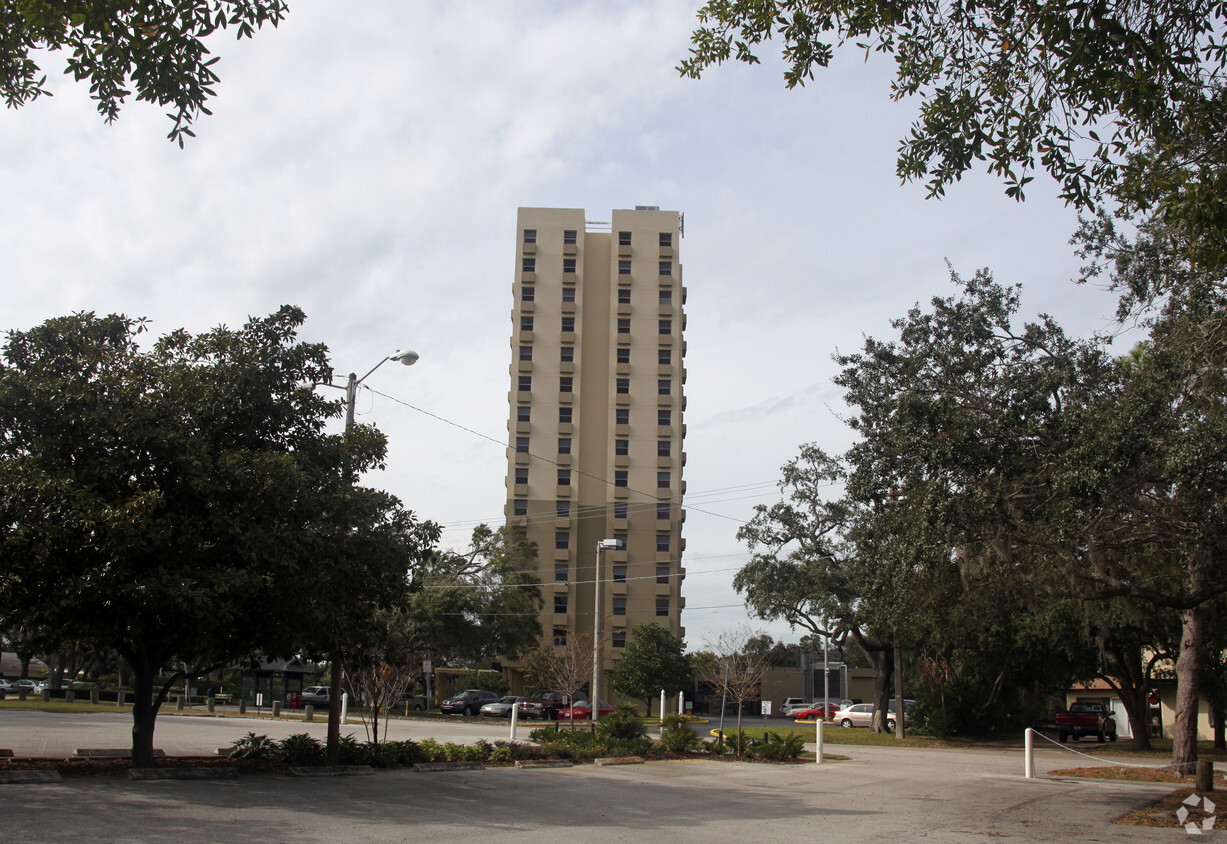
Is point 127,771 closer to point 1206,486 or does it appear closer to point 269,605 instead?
point 269,605

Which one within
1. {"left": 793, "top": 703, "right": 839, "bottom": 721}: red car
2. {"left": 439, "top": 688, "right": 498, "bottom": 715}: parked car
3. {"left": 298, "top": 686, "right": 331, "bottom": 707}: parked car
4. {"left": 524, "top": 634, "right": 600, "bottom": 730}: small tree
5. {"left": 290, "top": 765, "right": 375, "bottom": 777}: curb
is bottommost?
{"left": 793, "top": 703, "right": 839, "bottom": 721}: red car

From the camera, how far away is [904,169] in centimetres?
1105

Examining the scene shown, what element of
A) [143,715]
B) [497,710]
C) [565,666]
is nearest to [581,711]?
[497,710]

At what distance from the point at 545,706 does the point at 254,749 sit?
114 feet

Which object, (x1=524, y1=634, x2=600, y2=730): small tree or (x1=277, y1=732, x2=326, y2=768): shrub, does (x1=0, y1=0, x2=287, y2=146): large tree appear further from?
(x1=524, y1=634, x2=600, y2=730): small tree

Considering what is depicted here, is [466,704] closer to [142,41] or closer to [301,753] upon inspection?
[301,753]

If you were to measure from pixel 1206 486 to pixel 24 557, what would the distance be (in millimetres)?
17174

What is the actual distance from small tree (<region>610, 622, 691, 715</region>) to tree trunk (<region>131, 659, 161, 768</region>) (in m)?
52.4

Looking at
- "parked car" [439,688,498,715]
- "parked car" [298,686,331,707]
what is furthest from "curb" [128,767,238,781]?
"parked car" [439,688,498,715]

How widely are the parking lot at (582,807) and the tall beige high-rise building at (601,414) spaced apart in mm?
56673

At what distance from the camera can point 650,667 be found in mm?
66000

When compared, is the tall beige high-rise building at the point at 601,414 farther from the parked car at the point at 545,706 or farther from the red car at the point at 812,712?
the parked car at the point at 545,706

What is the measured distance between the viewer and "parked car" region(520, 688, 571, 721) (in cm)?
5047

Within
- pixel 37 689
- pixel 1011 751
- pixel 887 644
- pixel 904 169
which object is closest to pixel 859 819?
pixel 904 169
